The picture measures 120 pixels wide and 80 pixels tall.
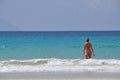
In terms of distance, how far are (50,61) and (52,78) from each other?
7482mm

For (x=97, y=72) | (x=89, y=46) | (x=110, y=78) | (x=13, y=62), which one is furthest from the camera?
(x=13, y=62)

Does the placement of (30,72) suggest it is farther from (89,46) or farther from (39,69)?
(89,46)

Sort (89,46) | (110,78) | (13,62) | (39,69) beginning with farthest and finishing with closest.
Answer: (13,62), (89,46), (39,69), (110,78)

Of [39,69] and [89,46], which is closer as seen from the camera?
[39,69]

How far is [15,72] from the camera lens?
607 inches

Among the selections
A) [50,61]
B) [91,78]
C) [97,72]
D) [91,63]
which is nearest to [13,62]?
[50,61]

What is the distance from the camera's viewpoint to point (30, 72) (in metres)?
15.3

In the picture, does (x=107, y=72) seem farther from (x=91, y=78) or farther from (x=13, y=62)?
(x=13, y=62)

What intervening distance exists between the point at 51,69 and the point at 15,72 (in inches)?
62.5

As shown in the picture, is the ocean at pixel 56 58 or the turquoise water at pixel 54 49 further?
the turquoise water at pixel 54 49

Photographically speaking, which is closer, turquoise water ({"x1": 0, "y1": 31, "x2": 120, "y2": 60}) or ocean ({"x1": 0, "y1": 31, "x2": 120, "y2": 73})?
ocean ({"x1": 0, "y1": 31, "x2": 120, "y2": 73})

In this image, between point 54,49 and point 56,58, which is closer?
point 56,58

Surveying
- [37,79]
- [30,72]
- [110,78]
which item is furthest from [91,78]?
[30,72]

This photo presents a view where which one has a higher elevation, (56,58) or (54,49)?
(56,58)
